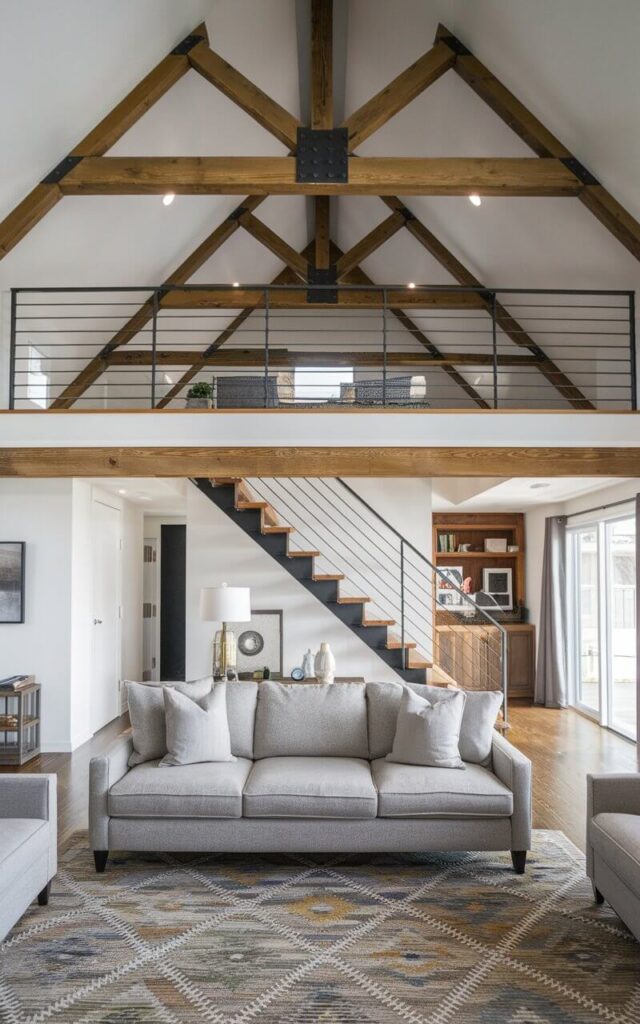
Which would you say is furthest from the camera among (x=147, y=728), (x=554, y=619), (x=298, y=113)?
(x=554, y=619)

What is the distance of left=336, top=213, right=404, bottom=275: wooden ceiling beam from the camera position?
7914 millimetres

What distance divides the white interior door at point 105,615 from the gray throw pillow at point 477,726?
4.16 meters

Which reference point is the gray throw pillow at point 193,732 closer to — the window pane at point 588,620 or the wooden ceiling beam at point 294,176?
the wooden ceiling beam at point 294,176

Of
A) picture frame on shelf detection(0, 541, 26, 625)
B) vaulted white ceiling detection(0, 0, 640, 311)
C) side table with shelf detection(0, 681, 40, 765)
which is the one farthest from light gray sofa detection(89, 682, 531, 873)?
vaulted white ceiling detection(0, 0, 640, 311)

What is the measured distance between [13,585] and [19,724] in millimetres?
1151

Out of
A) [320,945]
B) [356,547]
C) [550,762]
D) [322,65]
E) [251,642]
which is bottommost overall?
[550,762]

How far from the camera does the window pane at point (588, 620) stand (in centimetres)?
852

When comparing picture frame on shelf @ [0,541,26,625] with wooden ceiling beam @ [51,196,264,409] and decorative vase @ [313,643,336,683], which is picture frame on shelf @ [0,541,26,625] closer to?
wooden ceiling beam @ [51,196,264,409]

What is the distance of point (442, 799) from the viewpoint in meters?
3.89

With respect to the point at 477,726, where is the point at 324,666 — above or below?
above

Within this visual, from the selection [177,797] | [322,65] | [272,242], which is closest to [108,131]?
[322,65]

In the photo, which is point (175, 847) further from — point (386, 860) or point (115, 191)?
point (115, 191)

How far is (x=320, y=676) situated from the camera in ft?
18.8

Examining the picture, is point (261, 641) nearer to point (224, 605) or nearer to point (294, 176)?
point (224, 605)
